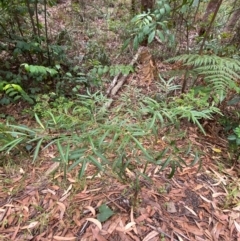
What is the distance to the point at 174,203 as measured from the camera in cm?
146

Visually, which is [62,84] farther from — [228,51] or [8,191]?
[228,51]

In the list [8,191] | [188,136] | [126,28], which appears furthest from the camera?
[126,28]

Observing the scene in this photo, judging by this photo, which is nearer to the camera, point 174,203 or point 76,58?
point 174,203

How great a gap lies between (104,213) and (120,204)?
0.11 metres

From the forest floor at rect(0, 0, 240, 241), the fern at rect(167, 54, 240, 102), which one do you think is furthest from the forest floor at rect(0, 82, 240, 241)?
the fern at rect(167, 54, 240, 102)

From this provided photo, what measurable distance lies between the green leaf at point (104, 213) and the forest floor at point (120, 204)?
0.01 meters

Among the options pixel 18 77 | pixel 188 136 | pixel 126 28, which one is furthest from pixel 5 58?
pixel 188 136

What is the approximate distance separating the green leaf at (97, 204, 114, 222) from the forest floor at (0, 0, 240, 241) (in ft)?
0.04

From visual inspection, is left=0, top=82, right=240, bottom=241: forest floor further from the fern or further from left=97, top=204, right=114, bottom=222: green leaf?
the fern

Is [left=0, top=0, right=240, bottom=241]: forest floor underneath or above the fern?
underneath

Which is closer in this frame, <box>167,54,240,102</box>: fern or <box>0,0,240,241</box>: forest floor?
<box>0,0,240,241</box>: forest floor

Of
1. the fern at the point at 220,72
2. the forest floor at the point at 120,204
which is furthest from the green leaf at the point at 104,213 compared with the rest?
the fern at the point at 220,72

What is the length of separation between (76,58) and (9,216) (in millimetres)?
1988

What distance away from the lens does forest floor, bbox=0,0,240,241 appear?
131 cm
